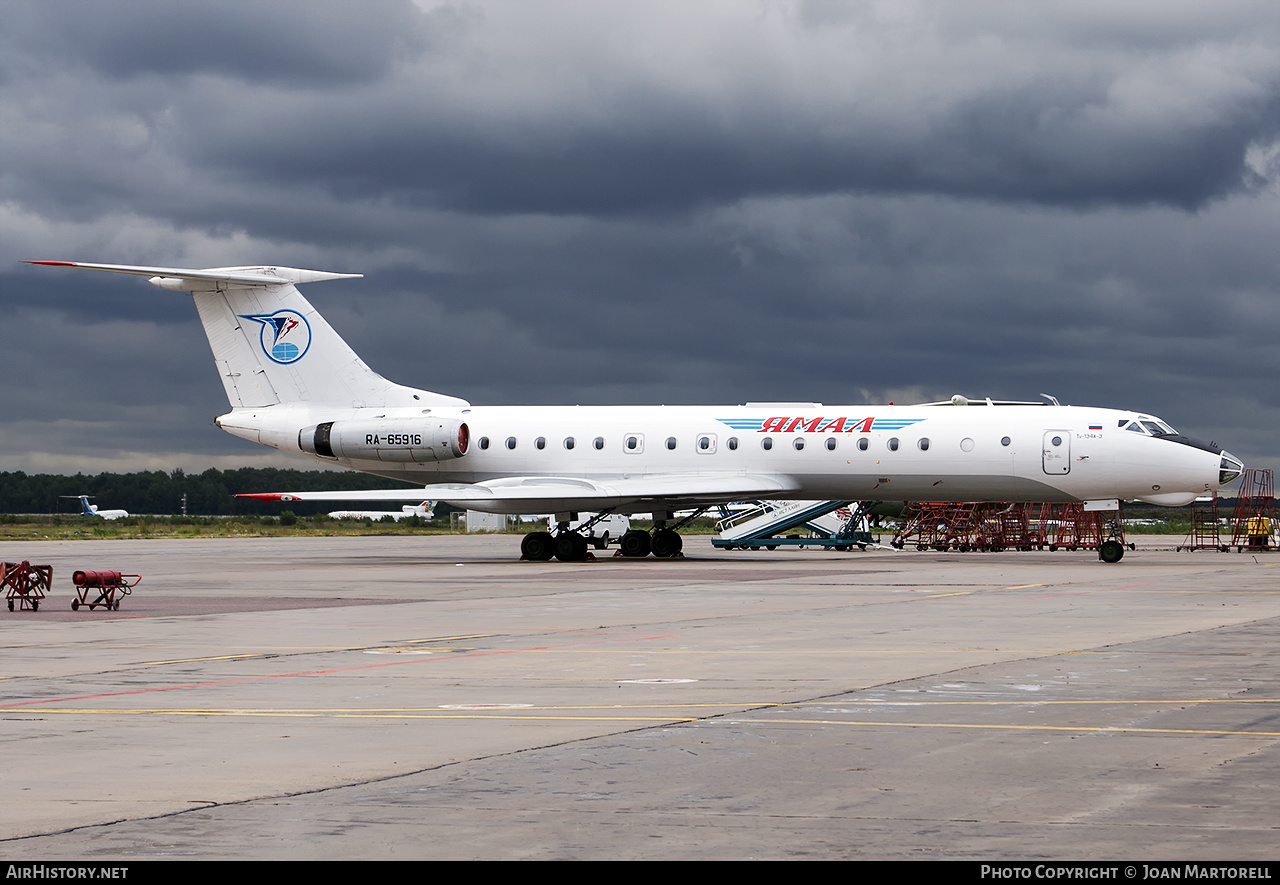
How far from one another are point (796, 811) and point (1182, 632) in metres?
11.9

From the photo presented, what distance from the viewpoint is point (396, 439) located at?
41188mm

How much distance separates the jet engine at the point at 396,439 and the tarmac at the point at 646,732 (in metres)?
18.4

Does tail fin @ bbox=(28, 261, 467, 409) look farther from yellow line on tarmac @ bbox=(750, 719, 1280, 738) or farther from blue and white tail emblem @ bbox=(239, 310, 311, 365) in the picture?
yellow line on tarmac @ bbox=(750, 719, 1280, 738)

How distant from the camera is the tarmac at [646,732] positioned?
6992mm

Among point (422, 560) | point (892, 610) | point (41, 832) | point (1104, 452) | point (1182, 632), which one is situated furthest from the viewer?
point (422, 560)

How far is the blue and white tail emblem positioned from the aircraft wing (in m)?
4.61

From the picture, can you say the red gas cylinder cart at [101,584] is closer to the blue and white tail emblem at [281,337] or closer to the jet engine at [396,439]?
the jet engine at [396,439]

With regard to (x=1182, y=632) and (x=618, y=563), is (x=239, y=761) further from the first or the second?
(x=618, y=563)

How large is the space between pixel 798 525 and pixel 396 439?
52.7 feet

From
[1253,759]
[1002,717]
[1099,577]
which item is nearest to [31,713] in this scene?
[1002,717]

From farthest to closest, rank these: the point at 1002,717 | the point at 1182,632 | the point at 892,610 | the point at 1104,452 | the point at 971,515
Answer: the point at 971,515
the point at 1104,452
the point at 892,610
the point at 1182,632
the point at 1002,717

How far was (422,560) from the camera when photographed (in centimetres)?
4353

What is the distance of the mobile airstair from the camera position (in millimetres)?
49250

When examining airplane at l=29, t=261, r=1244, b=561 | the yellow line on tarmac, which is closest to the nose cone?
airplane at l=29, t=261, r=1244, b=561
